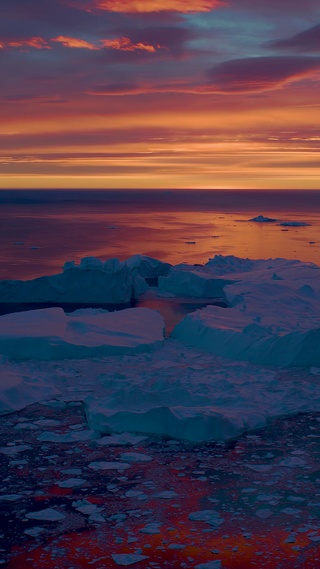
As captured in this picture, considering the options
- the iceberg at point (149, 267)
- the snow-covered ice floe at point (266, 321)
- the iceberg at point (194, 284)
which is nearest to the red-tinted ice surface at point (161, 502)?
the snow-covered ice floe at point (266, 321)

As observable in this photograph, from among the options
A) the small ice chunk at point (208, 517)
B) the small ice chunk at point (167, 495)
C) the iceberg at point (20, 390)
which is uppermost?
the iceberg at point (20, 390)

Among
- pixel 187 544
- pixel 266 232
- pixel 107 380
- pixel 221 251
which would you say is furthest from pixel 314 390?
pixel 266 232

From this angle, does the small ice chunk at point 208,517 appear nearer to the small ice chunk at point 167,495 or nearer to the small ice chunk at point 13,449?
the small ice chunk at point 167,495

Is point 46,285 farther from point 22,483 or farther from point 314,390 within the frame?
point 22,483

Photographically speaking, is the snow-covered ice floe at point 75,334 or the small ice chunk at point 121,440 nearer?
the small ice chunk at point 121,440

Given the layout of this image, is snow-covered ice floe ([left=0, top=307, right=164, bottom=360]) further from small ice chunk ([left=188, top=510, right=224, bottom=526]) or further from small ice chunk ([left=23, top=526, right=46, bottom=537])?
small ice chunk ([left=188, top=510, right=224, bottom=526])

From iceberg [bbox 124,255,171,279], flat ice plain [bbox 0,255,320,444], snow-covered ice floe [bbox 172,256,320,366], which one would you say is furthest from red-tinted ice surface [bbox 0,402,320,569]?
iceberg [bbox 124,255,171,279]
